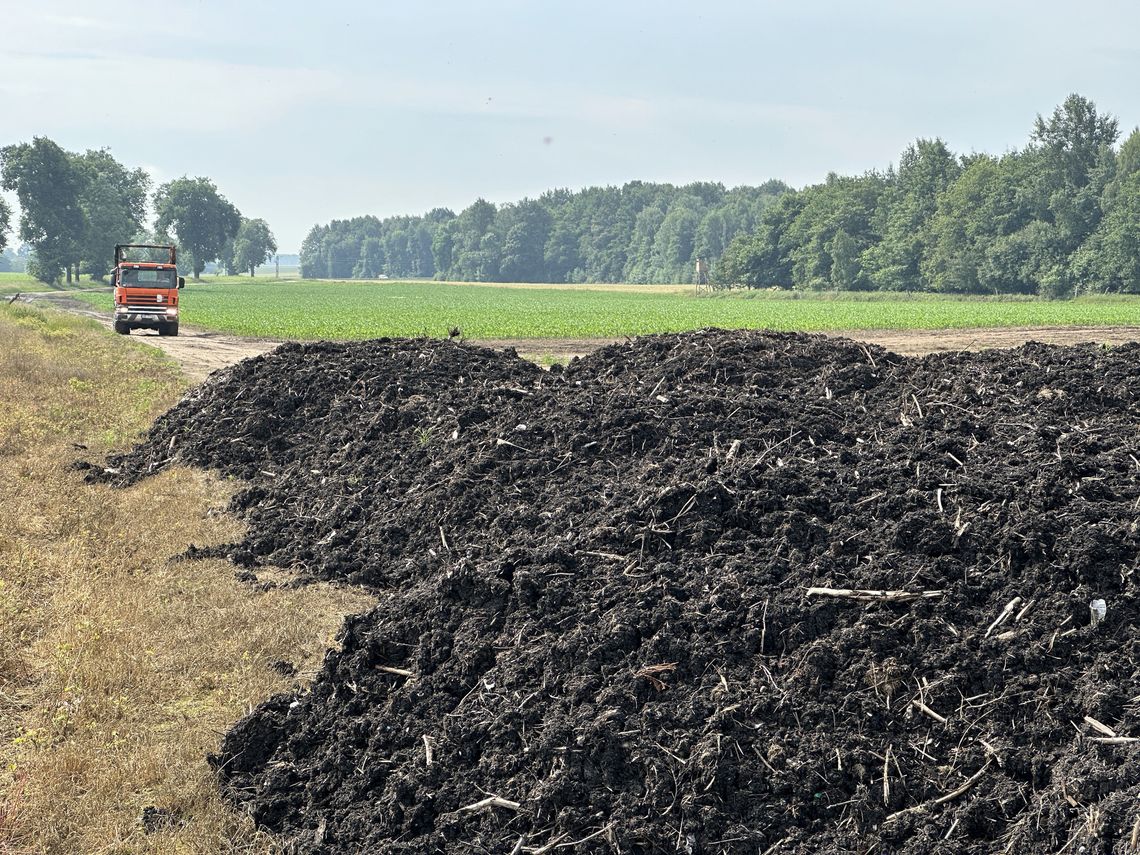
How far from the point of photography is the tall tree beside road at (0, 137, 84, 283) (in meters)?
102

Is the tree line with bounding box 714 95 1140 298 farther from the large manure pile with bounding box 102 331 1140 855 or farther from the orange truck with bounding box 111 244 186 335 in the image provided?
the large manure pile with bounding box 102 331 1140 855

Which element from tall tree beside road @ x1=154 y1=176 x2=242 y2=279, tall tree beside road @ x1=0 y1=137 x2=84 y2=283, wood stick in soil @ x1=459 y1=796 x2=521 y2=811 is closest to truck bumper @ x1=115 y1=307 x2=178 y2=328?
wood stick in soil @ x1=459 y1=796 x2=521 y2=811

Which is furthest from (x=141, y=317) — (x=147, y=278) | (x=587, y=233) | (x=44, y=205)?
(x=587, y=233)

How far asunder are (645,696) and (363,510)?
5.39m

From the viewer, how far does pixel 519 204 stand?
185 metres

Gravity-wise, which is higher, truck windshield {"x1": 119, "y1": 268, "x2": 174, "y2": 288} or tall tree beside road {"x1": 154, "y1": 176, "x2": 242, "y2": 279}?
tall tree beside road {"x1": 154, "y1": 176, "x2": 242, "y2": 279}

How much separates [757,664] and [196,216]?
472 ft

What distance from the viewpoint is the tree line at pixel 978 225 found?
6812 cm

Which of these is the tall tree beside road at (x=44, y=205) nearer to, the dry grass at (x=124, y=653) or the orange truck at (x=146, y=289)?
the orange truck at (x=146, y=289)

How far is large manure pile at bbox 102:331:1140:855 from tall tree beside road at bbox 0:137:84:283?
108 metres

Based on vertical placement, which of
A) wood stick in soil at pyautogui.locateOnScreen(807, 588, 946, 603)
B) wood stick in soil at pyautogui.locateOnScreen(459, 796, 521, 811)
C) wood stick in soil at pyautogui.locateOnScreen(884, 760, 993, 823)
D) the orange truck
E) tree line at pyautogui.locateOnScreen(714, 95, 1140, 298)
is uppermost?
tree line at pyautogui.locateOnScreen(714, 95, 1140, 298)

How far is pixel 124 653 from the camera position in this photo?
6.57 meters

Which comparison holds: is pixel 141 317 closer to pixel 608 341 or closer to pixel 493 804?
pixel 608 341

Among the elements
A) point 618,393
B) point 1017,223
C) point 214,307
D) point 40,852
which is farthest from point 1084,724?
point 1017,223
